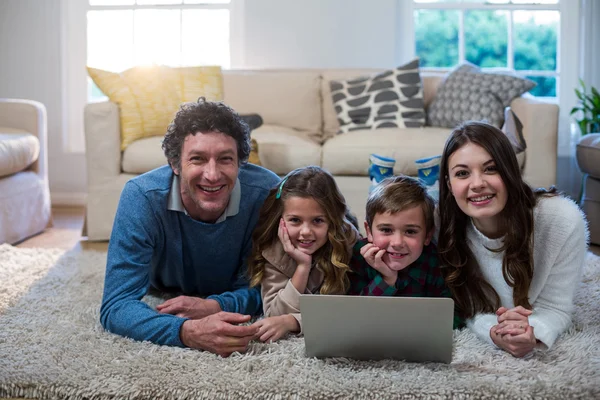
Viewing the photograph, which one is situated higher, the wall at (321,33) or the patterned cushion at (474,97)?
the wall at (321,33)

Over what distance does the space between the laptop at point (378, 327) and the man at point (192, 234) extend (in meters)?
0.19

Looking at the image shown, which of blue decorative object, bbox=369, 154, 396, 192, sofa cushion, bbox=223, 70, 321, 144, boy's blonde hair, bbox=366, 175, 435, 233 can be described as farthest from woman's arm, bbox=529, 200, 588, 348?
sofa cushion, bbox=223, 70, 321, 144

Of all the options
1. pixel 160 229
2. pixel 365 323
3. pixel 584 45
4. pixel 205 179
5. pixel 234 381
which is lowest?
pixel 234 381

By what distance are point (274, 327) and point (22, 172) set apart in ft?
7.12

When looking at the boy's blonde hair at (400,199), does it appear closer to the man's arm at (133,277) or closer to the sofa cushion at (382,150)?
the man's arm at (133,277)

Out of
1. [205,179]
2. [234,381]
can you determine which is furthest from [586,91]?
[234,381]

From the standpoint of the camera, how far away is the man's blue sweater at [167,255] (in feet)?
5.90

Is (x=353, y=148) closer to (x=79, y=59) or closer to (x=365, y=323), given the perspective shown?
(x=365, y=323)

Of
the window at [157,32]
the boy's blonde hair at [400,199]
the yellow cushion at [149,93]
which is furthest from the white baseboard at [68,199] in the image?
the boy's blonde hair at [400,199]

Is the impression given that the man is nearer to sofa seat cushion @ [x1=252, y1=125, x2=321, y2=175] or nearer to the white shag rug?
the white shag rug

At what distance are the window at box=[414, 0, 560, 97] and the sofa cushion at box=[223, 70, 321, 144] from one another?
124 cm

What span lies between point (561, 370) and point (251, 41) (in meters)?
3.52

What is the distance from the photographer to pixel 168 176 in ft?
6.57

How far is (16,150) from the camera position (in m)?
3.25
